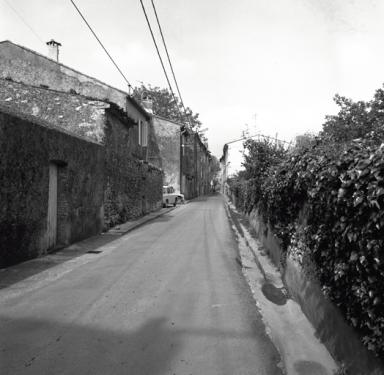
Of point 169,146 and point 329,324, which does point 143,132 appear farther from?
point 329,324

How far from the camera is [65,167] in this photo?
9289 millimetres

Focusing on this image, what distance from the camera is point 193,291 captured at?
5.67 m

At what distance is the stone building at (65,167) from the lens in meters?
6.99

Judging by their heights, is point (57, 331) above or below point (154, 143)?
below

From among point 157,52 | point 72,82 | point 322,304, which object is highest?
point 72,82

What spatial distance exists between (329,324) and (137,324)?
2150 millimetres

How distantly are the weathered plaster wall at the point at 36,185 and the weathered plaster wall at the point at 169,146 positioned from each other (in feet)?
74.2

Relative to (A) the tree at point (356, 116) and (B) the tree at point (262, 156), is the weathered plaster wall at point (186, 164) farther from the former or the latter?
(B) the tree at point (262, 156)

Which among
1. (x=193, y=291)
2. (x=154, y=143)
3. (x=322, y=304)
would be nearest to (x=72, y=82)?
(x=154, y=143)

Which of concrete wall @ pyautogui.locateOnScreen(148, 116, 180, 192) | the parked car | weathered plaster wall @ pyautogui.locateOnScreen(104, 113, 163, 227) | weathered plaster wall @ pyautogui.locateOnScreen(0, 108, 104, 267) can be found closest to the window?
weathered plaster wall @ pyautogui.locateOnScreen(104, 113, 163, 227)

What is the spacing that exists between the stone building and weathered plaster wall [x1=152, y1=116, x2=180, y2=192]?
631 inches

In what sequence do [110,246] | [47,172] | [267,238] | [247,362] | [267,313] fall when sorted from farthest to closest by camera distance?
[110,246] < [267,238] < [47,172] < [267,313] < [247,362]

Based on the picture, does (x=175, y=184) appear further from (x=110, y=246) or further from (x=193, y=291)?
(x=193, y=291)

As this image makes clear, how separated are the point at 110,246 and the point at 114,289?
4.38 metres
